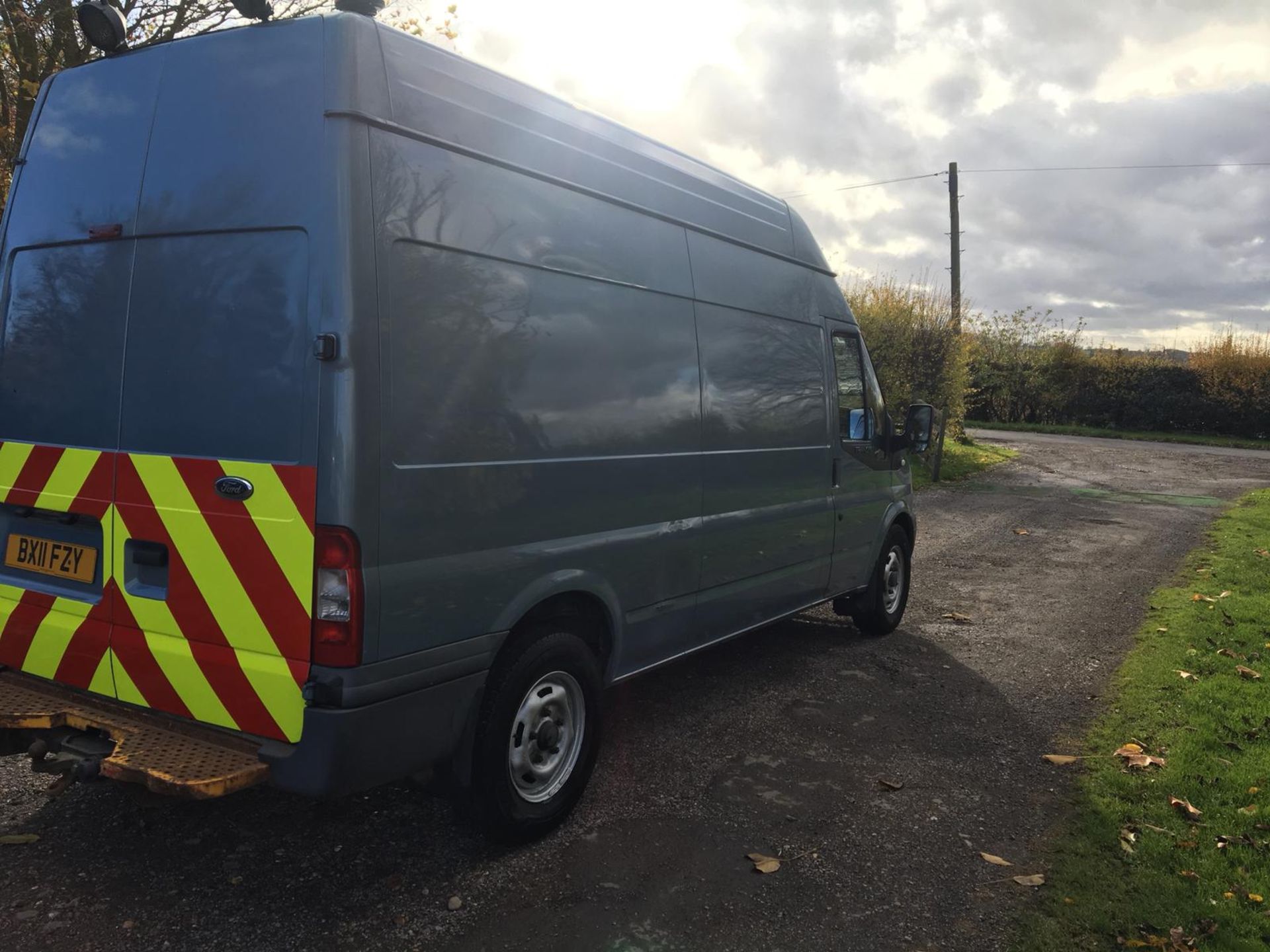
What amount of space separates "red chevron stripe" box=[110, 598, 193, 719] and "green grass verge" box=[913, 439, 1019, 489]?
1308 cm

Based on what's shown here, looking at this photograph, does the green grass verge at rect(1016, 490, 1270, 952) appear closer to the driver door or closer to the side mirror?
the driver door

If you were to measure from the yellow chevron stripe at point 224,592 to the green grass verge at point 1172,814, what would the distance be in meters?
2.43

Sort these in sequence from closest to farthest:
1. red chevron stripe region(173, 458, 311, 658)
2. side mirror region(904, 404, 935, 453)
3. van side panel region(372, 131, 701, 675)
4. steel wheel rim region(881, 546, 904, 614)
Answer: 1. red chevron stripe region(173, 458, 311, 658)
2. van side panel region(372, 131, 701, 675)
3. side mirror region(904, 404, 935, 453)
4. steel wheel rim region(881, 546, 904, 614)

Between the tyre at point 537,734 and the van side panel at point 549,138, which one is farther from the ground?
the van side panel at point 549,138

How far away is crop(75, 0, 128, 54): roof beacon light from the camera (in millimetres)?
3420

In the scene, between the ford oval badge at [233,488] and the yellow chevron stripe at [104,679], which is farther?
the yellow chevron stripe at [104,679]

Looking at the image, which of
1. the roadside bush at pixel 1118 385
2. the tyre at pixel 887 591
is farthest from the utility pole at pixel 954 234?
the tyre at pixel 887 591

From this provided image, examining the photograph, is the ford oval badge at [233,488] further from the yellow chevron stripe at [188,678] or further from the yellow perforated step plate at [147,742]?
the yellow perforated step plate at [147,742]

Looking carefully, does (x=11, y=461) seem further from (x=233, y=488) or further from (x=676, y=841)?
(x=676, y=841)

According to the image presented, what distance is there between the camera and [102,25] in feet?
11.3

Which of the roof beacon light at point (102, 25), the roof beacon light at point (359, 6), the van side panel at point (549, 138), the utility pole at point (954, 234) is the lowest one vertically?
the van side panel at point (549, 138)

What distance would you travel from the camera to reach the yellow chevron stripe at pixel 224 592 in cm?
292

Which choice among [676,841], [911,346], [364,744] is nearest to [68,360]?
[364,744]

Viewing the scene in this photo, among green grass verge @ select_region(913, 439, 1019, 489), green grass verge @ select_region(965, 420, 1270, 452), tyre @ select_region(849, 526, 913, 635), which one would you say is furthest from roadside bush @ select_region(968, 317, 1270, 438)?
tyre @ select_region(849, 526, 913, 635)
